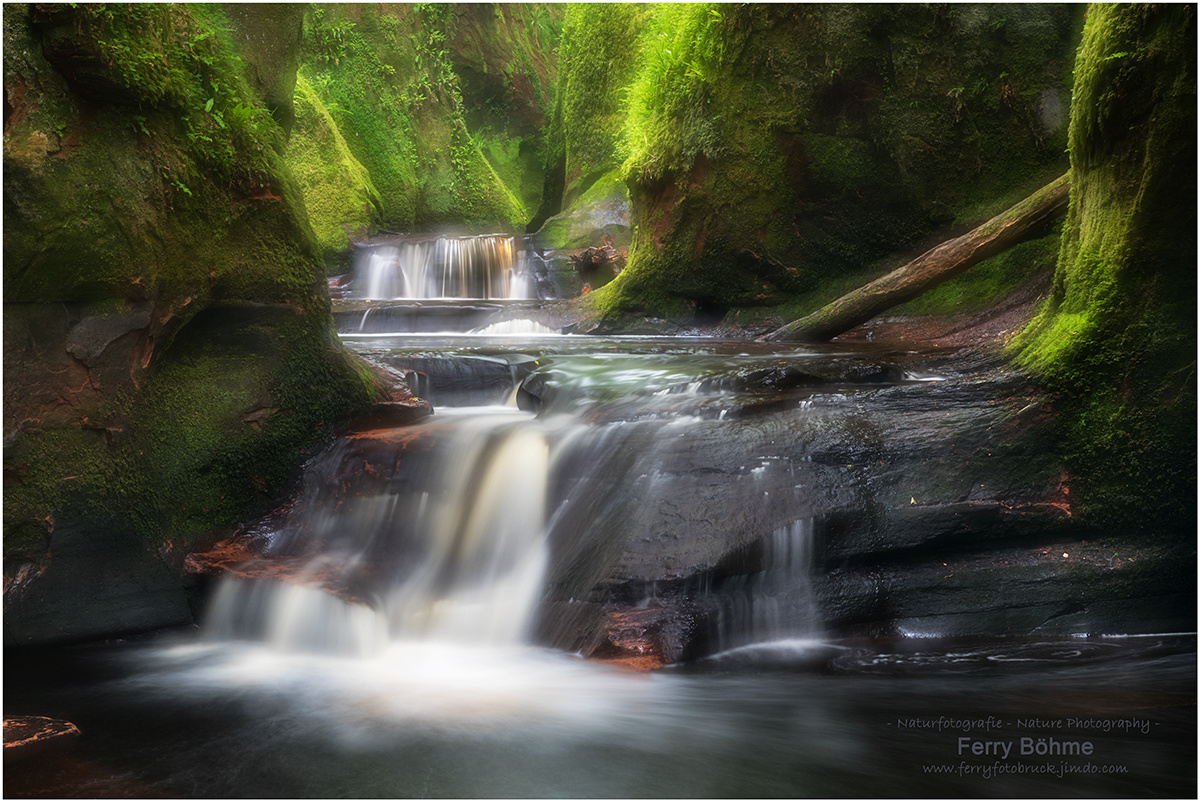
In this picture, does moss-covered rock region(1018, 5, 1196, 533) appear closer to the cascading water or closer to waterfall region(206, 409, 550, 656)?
the cascading water

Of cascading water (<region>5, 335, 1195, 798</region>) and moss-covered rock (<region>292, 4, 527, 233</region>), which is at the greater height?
moss-covered rock (<region>292, 4, 527, 233</region>)

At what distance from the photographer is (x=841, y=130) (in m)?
8.49

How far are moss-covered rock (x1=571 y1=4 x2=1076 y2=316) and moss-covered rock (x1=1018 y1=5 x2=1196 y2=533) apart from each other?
5019mm

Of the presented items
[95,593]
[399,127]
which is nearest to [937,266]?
[95,593]

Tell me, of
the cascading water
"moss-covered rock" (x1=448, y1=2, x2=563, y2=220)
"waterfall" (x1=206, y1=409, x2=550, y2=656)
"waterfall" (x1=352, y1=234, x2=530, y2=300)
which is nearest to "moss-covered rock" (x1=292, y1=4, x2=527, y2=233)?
"moss-covered rock" (x1=448, y1=2, x2=563, y2=220)

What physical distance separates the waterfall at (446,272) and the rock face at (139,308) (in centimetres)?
882

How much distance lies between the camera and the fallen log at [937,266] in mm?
6336

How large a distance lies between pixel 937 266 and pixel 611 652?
5260 millimetres

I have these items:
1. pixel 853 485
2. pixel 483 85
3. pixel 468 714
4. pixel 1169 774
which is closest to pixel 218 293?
pixel 468 714

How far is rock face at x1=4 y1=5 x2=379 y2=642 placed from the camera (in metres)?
3.12

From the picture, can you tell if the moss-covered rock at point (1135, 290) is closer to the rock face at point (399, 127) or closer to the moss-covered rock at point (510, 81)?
the rock face at point (399, 127)

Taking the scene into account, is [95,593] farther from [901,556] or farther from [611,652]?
[901,556]

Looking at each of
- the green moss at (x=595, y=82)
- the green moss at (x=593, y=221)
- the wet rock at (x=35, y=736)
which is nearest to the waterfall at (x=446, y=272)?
the green moss at (x=593, y=221)

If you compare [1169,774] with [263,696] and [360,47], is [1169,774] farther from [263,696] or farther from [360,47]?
[360,47]
